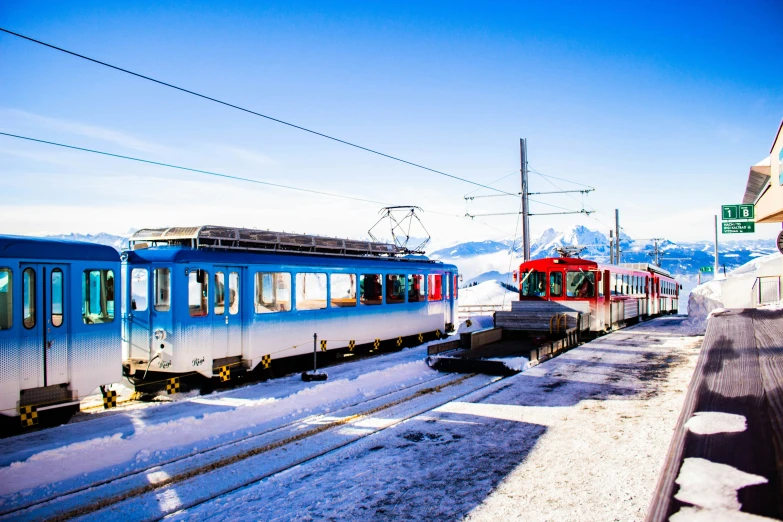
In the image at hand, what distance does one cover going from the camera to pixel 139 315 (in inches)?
409

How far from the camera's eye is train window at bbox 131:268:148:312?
10404mm

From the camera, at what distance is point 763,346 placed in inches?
179

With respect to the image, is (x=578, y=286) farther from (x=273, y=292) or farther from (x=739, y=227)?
(x=739, y=227)

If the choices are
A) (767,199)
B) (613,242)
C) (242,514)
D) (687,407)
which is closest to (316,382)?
(242,514)

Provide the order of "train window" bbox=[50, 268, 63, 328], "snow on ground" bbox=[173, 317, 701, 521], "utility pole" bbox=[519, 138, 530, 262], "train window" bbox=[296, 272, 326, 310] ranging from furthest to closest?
"utility pole" bbox=[519, 138, 530, 262] → "train window" bbox=[296, 272, 326, 310] → "train window" bbox=[50, 268, 63, 328] → "snow on ground" bbox=[173, 317, 701, 521]

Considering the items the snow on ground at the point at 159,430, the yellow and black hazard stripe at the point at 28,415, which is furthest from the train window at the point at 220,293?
the yellow and black hazard stripe at the point at 28,415

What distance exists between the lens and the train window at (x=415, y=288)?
17594 millimetres

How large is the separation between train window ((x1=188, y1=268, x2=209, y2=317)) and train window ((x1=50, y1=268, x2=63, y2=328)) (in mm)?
2365

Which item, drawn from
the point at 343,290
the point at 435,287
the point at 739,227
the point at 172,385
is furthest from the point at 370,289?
the point at 739,227

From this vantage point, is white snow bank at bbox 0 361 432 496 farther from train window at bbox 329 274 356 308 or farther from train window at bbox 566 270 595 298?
train window at bbox 566 270 595 298

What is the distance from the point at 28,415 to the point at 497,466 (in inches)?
259

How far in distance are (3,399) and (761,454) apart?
864 centimetres

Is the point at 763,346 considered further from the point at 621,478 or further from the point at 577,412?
the point at 577,412

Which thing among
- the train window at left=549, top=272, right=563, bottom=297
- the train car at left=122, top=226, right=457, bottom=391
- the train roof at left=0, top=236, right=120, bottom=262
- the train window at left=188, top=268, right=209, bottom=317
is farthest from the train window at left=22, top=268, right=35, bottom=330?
the train window at left=549, top=272, right=563, bottom=297
